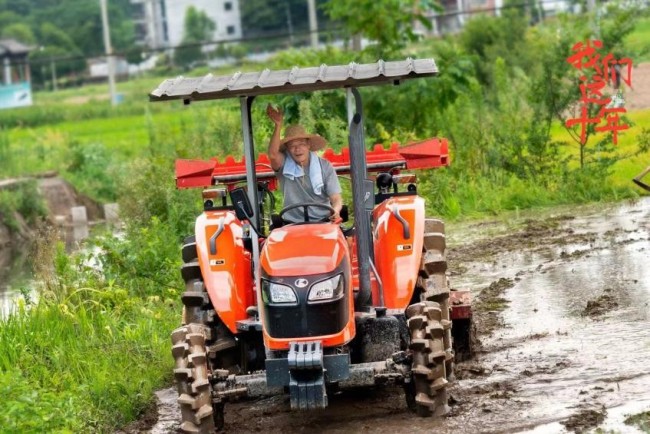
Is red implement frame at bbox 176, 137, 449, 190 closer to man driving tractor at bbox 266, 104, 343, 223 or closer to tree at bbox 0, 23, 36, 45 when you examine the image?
man driving tractor at bbox 266, 104, 343, 223

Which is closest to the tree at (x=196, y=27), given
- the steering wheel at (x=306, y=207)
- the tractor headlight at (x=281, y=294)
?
the steering wheel at (x=306, y=207)

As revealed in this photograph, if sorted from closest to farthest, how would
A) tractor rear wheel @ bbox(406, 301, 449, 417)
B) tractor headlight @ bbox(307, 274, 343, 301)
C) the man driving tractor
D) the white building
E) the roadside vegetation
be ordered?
tractor headlight @ bbox(307, 274, 343, 301), tractor rear wheel @ bbox(406, 301, 449, 417), the man driving tractor, the roadside vegetation, the white building

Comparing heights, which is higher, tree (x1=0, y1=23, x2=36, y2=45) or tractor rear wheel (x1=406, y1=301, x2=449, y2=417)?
tractor rear wheel (x1=406, y1=301, x2=449, y2=417)

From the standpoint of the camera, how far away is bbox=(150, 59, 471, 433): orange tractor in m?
8.70

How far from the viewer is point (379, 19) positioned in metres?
23.4

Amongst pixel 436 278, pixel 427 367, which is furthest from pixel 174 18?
pixel 427 367

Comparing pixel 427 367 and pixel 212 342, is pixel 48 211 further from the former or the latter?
pixel 427 367

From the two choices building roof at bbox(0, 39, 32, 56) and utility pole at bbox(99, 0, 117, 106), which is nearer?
utility pole at bbox(99, 0, 117, 106)

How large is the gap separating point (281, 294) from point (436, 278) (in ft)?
Answer: 5.51

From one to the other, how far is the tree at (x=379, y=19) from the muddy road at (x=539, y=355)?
330 inches

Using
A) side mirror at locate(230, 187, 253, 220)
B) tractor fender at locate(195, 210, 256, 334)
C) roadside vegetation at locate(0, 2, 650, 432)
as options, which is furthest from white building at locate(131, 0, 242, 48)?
side mirror at locate(230, 187, 253, 220)

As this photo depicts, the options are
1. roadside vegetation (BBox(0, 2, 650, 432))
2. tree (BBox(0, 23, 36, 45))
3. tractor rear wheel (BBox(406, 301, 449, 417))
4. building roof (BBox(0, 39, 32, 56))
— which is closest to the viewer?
tractor rear wheel (BBox(406, 301, 449, 417))

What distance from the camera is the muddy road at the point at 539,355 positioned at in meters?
8.86

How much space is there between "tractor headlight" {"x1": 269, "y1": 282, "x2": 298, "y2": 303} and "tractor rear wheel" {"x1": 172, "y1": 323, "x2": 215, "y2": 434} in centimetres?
60
